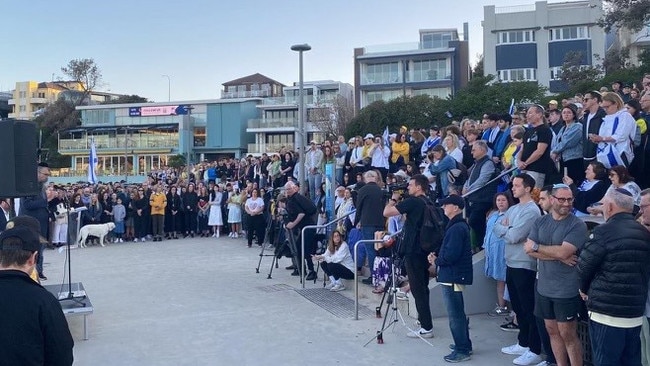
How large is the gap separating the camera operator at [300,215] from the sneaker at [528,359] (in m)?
5.81

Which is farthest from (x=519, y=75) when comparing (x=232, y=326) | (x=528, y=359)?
(x=528, y=359)

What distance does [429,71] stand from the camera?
174ft

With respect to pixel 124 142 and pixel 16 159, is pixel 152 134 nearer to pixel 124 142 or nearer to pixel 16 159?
pixel 124 142

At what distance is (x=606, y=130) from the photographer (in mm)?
7809

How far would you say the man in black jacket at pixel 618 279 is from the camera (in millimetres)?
4578

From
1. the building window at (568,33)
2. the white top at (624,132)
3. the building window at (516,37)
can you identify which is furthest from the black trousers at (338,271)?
the building window at (568,33)

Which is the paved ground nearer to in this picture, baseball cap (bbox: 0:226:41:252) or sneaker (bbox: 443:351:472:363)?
sneaker (bbox: 443:351:472:363)

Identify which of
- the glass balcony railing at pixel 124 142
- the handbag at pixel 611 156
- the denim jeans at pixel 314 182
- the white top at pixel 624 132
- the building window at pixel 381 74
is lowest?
the denim jeans at pixel 314 182

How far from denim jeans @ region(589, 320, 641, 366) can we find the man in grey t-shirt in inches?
25.2

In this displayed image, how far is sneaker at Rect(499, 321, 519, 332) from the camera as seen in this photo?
25.0 ft

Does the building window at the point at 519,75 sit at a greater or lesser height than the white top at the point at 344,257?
greater

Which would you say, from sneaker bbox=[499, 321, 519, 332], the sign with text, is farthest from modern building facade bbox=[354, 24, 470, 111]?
sneaker bbox=[499, 321, 519, 332]

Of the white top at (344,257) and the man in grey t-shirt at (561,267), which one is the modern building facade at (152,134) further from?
the man in grey t-shirt at (561,267)

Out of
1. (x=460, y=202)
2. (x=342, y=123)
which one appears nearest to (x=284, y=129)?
(x=342, y=123)
